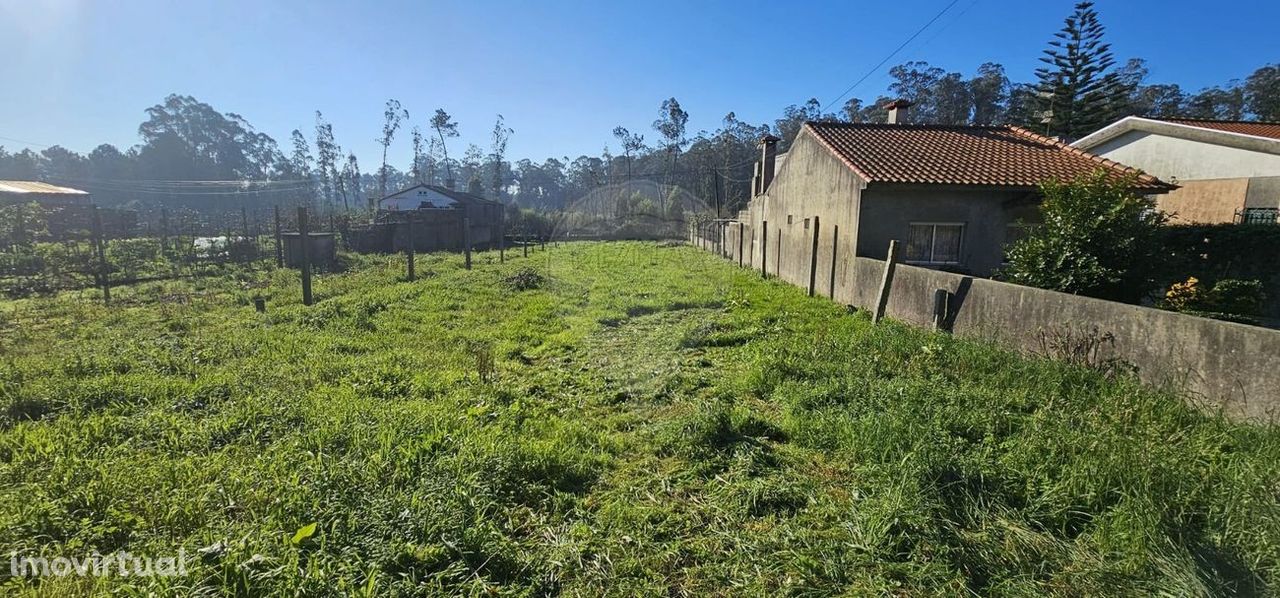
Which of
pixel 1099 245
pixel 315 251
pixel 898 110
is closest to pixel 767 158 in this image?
pixel 898 110

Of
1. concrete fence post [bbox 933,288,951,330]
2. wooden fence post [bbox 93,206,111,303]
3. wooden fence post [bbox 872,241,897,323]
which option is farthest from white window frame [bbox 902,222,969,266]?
wooden fence post [bbox 93,206,111,303]

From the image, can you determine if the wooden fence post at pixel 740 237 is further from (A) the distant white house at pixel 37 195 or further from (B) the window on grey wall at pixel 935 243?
(A) the distant white house at pixel 37 195

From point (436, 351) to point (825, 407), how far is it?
5139 mm

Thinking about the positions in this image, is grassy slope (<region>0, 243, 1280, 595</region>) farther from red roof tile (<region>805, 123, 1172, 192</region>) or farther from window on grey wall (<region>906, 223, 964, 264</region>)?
red roof tile (<region>805, 123, 1172, 192</region>)

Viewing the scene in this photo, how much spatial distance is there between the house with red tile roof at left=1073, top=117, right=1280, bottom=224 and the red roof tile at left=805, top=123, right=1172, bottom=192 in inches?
111

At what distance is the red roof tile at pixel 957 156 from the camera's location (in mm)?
11297

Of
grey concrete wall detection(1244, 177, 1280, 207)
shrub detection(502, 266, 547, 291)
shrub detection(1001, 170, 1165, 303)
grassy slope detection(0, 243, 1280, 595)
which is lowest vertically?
grassy slope detection(0, 243, 1280, 595)

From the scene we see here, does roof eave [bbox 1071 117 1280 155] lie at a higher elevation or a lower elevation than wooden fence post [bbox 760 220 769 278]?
higher

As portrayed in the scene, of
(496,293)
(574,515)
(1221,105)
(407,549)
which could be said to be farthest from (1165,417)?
(1221,105)

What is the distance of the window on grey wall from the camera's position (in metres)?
11.7

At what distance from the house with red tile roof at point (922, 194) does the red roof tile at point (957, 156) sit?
0.03m

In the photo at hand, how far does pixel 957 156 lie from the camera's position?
12930mm

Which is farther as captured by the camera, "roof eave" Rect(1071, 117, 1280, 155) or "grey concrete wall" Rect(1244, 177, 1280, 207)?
"roof eave" Rect(1071, 117, 1280, 155)

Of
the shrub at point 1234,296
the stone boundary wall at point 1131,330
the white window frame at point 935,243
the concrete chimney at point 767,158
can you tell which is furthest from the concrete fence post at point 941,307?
the concrete chimney at point 767,158
